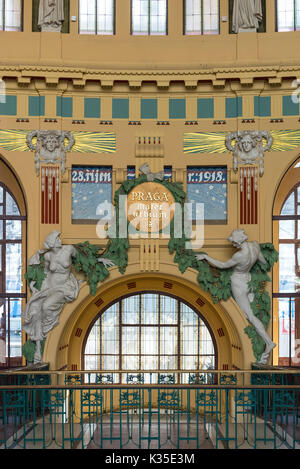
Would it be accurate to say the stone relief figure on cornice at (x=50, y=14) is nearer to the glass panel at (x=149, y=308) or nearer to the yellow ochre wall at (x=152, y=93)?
the yellow ochre wall at (x=152, y=93)

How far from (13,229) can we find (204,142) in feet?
15.3

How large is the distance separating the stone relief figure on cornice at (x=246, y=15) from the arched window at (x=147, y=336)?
19.9 feet

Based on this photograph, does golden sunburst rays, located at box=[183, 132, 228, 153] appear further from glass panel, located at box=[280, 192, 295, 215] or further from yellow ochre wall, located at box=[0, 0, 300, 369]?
glass panel, located at box=[280, 192, 295, 215]

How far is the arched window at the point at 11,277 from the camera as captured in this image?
14617mm

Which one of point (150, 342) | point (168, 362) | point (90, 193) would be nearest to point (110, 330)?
point (150, 342)

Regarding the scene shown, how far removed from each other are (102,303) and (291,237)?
455 cm

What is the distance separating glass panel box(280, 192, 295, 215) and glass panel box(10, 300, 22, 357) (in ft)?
20.7

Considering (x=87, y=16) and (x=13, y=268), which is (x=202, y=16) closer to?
(x=87, y=16)

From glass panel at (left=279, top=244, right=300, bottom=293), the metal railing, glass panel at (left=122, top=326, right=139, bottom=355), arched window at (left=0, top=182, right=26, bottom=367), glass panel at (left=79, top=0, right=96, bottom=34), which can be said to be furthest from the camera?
glass panel at (left=279, top=244, right=300, bottom=293)

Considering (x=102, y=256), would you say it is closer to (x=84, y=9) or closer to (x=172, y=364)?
(x=172, y=364)

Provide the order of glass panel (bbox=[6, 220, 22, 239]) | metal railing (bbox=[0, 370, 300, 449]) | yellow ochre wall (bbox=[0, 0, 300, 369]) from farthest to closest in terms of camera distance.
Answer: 1. glass panel (bbox=[6, 220, 22, 239])
2. yellow ochre wall (bbox=[0, 0, 300, 369])
3. metal railing (bbox=[0, 370, 300, 449])

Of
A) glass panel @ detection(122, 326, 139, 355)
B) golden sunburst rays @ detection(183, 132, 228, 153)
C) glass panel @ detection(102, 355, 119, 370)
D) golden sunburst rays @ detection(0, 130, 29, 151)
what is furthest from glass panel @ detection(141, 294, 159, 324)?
golden sunburst rays @ detection(0, 130, 29, 151)

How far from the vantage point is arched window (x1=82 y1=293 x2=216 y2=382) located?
582 inches

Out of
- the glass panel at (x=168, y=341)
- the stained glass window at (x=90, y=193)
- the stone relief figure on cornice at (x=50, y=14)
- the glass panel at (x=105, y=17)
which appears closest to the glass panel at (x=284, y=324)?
the glass panel at (x=168, y=341)
